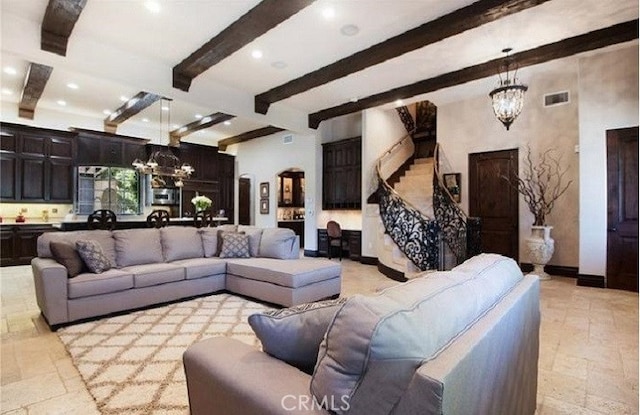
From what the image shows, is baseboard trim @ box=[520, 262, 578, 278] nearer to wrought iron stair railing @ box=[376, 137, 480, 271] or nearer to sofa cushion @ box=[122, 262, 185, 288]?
wrought iron stair railing @ box=[376, 137, 480, 271]

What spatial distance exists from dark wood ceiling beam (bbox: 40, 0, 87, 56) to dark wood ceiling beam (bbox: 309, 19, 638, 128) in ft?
15.8

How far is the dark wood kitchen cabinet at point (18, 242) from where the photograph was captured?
6523 millimetres

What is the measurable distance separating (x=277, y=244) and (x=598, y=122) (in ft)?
17.1

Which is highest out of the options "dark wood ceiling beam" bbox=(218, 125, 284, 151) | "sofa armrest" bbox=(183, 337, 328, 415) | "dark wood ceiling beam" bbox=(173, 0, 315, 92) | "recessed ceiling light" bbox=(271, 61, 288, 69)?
"recessed ceiling light" bbox=(271, 61, 288, 69)

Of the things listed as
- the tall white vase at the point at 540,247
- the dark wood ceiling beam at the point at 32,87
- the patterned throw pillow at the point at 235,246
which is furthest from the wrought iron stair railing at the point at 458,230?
the dark wood ceiling beam at the point at 32,87

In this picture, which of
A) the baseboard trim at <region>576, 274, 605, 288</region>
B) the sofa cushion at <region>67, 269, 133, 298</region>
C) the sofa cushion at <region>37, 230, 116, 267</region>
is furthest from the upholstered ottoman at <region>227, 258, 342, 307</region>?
the baseboard trim at <region>576, 274, 605, 288</region>

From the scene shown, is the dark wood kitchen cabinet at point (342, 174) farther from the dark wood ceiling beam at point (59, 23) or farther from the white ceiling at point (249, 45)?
the dark wood ceiling beam at point (59, 23)

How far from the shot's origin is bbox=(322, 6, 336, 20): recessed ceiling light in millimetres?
3746

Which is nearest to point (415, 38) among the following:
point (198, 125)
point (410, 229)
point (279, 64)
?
point (279, 64)

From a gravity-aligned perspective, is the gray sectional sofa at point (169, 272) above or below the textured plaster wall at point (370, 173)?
below

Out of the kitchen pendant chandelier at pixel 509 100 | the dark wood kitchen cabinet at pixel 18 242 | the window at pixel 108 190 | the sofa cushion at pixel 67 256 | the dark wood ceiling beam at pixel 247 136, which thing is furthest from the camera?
the dark wood ceiling beam at pixel 247 136

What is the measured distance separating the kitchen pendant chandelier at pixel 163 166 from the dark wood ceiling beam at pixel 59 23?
1.60 m

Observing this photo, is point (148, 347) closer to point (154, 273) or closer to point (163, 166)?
point (154, 273)

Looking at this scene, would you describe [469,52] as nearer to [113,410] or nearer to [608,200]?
[608,200]
